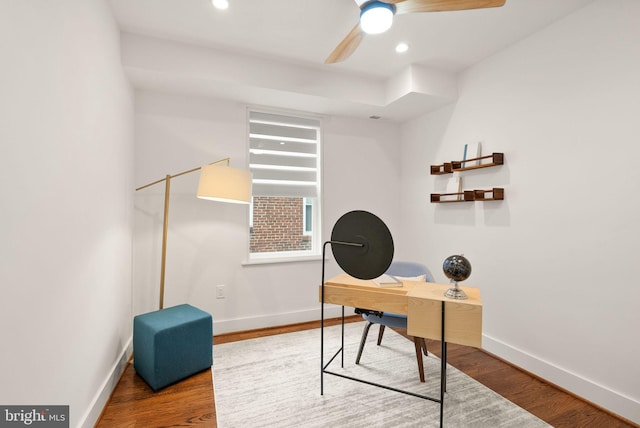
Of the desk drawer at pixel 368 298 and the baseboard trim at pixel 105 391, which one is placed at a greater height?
the desk drawer at pixel 368 298

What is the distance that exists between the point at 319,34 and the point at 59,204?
84.8 inches

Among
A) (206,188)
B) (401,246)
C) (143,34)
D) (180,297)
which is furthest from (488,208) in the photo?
(143,34)

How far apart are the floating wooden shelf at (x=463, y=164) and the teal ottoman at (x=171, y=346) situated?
8.71 ft

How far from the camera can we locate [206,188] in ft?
8.05

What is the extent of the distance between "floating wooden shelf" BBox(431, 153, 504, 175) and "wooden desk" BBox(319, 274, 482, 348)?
1355mm

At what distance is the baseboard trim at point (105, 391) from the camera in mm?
1680

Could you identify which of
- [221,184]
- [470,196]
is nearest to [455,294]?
[470,196]

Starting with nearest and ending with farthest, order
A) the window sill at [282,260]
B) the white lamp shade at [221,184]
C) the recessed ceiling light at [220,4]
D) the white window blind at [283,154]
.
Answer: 1. the recessed ceiling light at [220,4]
2. the white lamp shade at [221,184]
3. the window sill at [282,260]
4. the white window blind at [283,154]

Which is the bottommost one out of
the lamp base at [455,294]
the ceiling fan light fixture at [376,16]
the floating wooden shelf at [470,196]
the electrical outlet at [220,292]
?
the electrical outlet at [220,292]

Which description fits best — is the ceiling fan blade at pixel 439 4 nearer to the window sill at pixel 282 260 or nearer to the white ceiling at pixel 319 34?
the white ceiling at pixel 319 34

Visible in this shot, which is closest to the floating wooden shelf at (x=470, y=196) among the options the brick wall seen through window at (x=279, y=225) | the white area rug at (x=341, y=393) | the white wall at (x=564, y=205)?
the white wall at (x=564, y=205)

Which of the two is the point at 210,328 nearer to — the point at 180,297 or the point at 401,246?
the point at 180,297

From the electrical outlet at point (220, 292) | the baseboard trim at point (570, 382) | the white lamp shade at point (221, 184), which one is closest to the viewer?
the baseboard trim at point (570, 382)

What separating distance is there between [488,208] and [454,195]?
41cm
